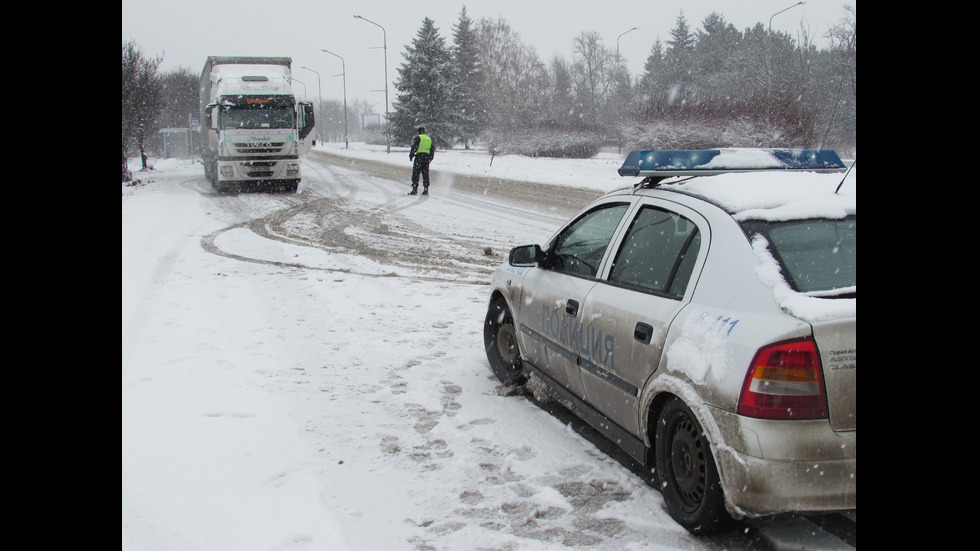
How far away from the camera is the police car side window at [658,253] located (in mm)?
3424

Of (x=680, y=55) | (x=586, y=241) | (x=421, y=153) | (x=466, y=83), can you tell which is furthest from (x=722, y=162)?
(x=680, y=55)

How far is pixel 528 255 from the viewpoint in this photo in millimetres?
4723

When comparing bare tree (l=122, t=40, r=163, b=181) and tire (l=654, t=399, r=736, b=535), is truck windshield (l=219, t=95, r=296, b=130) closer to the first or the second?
bare tree (l=122, t=40, r=163, b=181)

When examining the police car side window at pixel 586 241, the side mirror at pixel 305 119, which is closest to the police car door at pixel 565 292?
the police car side window at pixel 586 241

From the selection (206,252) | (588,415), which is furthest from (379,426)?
(206,252)

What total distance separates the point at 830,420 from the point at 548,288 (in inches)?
81.0

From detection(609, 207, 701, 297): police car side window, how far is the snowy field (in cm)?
102

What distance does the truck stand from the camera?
20.9 m

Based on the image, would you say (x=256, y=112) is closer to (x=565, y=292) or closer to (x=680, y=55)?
(x=565, y=292)

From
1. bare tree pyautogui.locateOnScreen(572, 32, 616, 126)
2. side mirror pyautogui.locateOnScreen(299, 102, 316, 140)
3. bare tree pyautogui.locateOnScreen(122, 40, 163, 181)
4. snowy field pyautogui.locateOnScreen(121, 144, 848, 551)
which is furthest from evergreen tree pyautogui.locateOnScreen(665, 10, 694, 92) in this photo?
snowy field pyautogui.locateOnScreen(121, 144, 848, 551)

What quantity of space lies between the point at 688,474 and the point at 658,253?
41.4 inches
